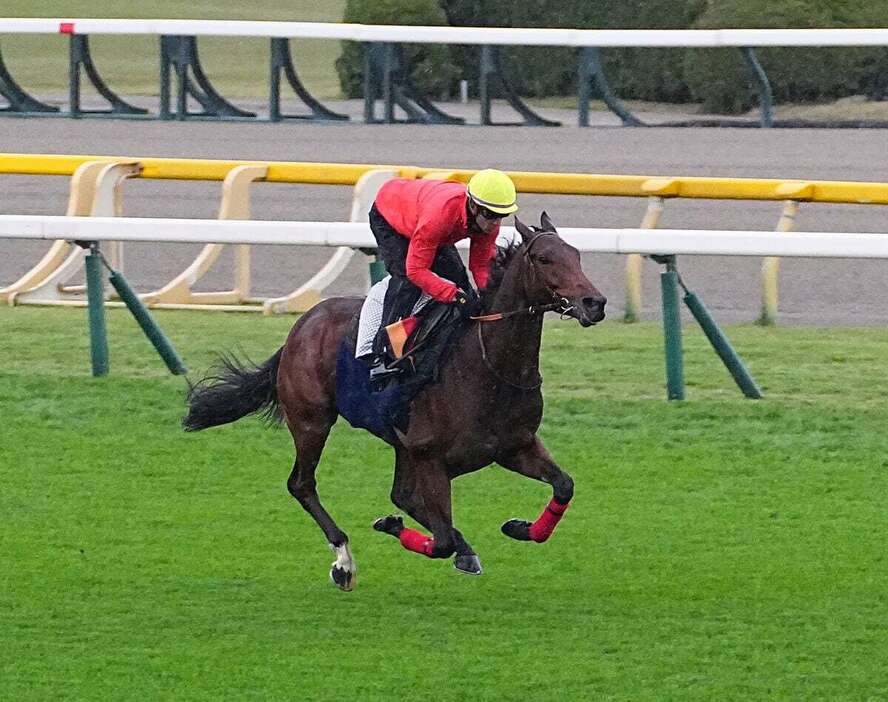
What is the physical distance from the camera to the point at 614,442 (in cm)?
732

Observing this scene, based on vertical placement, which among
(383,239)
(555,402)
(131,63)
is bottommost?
(131,63)

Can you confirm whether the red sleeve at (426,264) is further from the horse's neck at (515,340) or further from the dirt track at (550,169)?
the dirt track at (550,169)

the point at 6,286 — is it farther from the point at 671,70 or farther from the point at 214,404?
the point at 671,70

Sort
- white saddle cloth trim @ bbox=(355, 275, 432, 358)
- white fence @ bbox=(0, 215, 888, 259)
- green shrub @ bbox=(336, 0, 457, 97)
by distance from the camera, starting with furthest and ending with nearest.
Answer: green shrub @ bbox=(336, 0, 457, 97) → white fence @ bbox=(0, 215, 888, 259) → white saddle cloth trim @ bbox=(355, 275, 432, 358)

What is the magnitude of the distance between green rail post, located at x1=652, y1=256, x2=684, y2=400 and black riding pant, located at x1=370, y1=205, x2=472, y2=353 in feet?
7.46

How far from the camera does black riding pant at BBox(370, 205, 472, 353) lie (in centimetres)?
552

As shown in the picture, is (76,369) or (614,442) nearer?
(614,442)

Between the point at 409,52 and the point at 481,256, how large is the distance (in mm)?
12361

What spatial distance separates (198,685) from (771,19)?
13365 millimetres

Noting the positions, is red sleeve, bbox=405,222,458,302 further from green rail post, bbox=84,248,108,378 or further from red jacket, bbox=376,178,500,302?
green rail post, bbox=84,248,108,378

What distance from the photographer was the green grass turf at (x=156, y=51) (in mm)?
21562

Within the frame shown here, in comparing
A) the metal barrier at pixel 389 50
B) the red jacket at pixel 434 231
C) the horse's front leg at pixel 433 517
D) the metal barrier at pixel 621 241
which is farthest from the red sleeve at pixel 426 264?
the metal barrier at pixel 389 50

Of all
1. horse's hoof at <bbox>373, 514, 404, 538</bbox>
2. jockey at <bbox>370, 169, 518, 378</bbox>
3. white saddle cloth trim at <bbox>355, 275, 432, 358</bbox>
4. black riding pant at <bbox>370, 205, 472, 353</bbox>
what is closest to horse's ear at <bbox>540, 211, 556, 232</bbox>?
jockey at <bbox>370, 169, 518, 378</bbox>

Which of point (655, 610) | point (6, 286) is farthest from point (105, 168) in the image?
point (655, 610)
